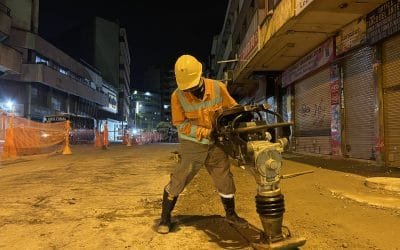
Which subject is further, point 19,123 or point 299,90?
point 299,90

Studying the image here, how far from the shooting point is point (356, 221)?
453 centimetres

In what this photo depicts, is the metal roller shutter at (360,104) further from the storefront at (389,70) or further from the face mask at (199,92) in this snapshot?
the face mask at (199,92)

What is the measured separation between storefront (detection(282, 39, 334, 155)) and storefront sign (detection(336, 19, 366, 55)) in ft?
1.90

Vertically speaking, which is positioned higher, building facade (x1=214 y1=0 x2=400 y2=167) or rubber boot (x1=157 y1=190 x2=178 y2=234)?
building facade (x1=214 y1=0 x2=400 y2=167)

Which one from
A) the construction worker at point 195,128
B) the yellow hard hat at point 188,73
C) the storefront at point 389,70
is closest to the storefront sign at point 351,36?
the storefront at point 389,70

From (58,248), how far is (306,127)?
14.5m

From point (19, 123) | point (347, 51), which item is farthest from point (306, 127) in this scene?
point (19, 123)

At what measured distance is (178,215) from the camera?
493 cm

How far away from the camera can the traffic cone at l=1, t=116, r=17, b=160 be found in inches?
574

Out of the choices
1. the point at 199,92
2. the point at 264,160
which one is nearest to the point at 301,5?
the point at 199,92

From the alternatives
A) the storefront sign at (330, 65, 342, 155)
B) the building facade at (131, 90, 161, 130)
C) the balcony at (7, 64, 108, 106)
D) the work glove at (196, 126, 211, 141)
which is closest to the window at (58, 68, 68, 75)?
the balcony at (7, 64, 108, 106)

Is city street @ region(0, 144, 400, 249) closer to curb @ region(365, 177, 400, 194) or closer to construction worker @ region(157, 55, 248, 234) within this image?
curb @ region(365, 177, 400, 194)

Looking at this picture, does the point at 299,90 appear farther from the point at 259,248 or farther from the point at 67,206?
the point at 259,248

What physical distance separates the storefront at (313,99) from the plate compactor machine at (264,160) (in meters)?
10.9
